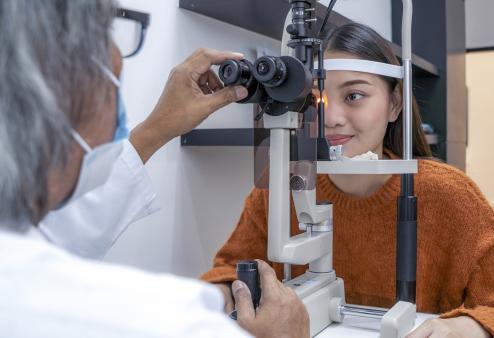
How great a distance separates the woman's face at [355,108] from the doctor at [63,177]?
638 mm

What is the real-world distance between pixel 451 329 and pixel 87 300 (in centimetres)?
67

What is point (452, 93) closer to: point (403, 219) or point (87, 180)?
point (403, 219)

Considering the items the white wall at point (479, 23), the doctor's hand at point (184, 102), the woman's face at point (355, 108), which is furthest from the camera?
the white wall at point (479, 23)

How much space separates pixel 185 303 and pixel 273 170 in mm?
457

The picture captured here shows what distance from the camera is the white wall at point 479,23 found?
121 inches

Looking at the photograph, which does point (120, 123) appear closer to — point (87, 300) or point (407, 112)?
point (87, 300)

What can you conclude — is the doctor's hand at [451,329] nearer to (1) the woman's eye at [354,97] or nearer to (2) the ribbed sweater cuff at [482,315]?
(2) the ribbed sweater cuff at [482,315]

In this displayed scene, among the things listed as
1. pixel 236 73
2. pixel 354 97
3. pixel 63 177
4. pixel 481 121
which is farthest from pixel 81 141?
pixel 481 121

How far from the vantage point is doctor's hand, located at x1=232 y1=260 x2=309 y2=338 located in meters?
0.69

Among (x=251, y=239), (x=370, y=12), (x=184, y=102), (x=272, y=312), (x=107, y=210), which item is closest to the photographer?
(x=272, y=312)

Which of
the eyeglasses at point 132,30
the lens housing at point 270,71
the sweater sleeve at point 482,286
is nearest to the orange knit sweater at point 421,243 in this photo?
the sweater sleeve at point 482,286

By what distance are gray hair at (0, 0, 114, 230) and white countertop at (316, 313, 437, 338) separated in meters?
0.59

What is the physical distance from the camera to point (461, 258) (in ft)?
3.31

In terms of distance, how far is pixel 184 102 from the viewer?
959mm
